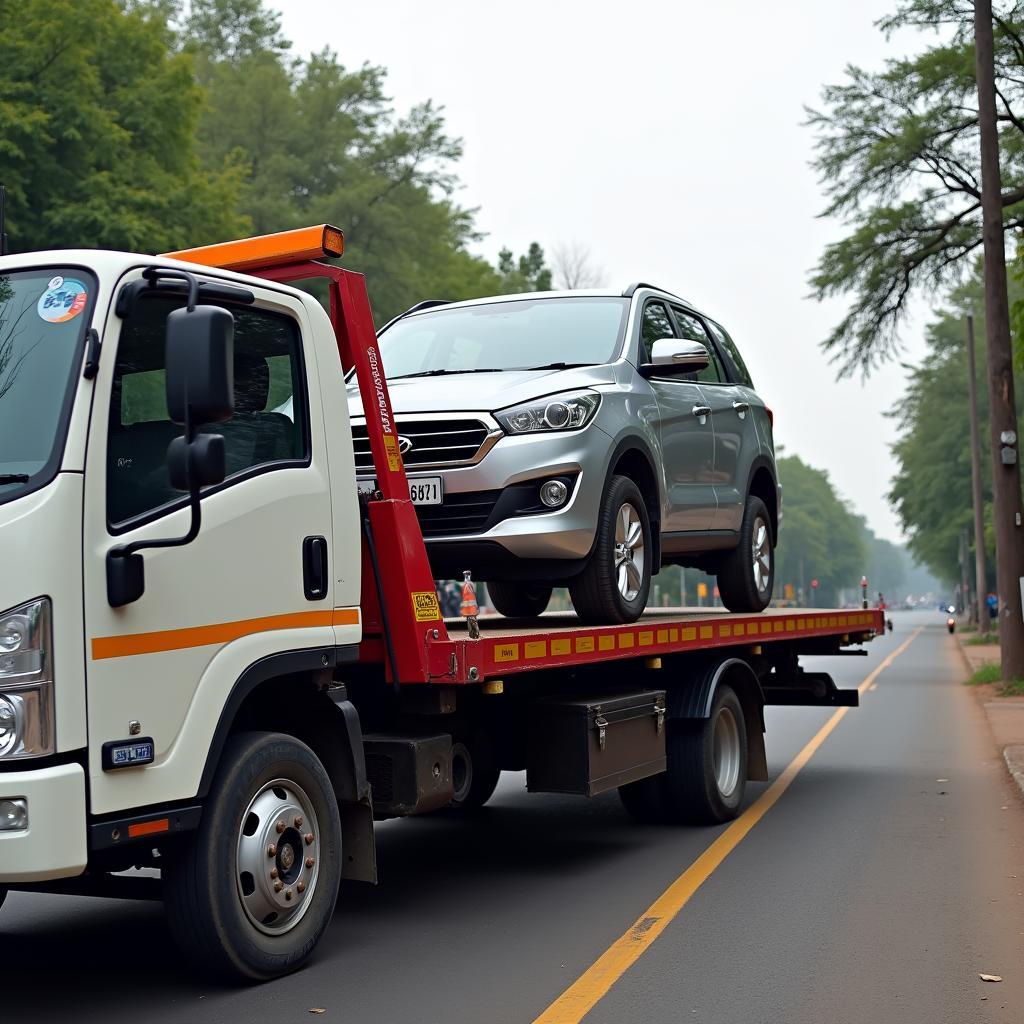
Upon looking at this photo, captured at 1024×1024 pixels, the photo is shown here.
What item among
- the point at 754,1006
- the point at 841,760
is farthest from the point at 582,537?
the point at 841,760

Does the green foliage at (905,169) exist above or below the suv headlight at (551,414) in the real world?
above

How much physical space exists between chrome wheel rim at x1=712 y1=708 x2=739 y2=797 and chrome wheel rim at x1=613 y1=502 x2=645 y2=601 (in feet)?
4.65

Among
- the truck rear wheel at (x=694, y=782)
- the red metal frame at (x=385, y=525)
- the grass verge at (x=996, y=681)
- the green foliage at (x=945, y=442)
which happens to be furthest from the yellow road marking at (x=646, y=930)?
the green foliage at (x=945, y=442)

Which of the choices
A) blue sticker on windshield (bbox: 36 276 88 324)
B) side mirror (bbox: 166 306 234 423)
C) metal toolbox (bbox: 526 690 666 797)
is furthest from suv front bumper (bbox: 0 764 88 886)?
metal toolbox (bbox: 526 690 666 797)

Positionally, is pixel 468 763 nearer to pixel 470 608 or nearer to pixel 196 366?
pixel 470 608

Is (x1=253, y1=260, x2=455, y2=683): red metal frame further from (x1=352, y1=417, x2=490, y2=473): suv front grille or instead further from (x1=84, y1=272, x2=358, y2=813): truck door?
(x1=352, y1=417, x2=490, y2=473): suv front grille

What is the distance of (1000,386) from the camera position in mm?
21344

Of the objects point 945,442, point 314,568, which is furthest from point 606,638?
point 945,442

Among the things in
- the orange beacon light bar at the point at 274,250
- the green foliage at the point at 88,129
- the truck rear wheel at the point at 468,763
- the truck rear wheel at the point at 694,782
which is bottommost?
the truck rear wheel at the point at 694,782

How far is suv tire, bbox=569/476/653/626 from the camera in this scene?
27.3 ft

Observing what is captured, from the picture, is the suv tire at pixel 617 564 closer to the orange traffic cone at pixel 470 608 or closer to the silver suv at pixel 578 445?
the silver suv at pixel 578 445

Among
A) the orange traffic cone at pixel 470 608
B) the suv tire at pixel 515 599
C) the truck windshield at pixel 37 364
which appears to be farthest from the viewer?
the suv tire at pixel 515 599

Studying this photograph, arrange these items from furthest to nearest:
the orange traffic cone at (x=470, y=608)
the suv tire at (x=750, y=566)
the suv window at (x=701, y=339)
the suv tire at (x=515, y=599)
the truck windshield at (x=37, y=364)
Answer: the suv tire at (x=515, y=599) < the suv tire at (x=750, y=566) < the suv window at (x=701, y=339) < the orange traffic cone at (x=470, y=608) < the truck windshield at (x=37, y=364)

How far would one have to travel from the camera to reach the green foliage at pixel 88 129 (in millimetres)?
25562
